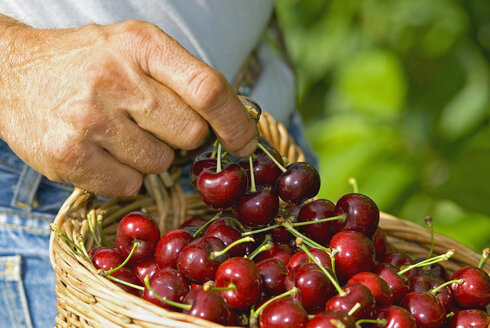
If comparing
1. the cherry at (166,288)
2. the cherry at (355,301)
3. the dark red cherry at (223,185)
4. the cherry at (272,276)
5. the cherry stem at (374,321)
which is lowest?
the cherry at (166,288)

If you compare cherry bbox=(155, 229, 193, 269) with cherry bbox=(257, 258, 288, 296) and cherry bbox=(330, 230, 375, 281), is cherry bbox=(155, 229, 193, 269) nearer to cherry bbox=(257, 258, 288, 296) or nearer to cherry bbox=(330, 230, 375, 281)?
cherry bbox=(257, 258, 288, 296)

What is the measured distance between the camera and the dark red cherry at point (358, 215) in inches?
40.6

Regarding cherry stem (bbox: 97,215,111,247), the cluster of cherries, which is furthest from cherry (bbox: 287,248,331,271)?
cherry stem (bbox: 97,215,111,247)

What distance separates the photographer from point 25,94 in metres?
0.96

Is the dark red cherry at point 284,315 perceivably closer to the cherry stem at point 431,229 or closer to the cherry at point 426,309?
the cherry at point 426,309

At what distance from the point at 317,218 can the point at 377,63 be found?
6.30ft

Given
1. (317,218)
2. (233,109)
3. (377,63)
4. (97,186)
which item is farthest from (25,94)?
(377,63)

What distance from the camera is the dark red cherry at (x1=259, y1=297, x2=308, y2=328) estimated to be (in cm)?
80

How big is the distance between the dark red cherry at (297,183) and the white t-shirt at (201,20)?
384 millimetres

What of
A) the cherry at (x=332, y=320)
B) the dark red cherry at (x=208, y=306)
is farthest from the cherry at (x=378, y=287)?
the dark red cherry at (x=208, y=306)

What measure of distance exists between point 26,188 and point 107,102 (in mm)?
418

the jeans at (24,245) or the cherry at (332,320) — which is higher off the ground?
the cherry at (332,320)

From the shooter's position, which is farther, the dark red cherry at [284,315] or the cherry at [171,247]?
the cherry at [171,247]

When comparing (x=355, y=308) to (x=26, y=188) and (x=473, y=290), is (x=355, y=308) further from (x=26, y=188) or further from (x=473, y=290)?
(x=26, y=188)
